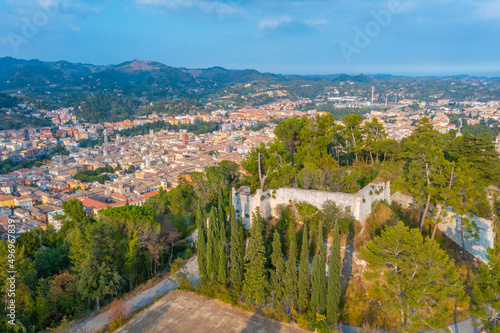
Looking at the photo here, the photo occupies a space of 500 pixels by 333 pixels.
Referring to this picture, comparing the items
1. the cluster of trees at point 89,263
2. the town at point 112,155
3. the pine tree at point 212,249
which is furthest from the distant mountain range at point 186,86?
the pine tree at point 212,249

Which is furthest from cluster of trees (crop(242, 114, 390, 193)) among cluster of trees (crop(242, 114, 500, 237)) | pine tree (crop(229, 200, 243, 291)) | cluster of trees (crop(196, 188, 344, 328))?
pine tree (crop(229, 200, 243, 291))

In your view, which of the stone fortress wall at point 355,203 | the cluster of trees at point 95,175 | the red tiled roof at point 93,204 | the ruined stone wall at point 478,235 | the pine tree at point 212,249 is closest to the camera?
the ruined stone wall at point 478,235

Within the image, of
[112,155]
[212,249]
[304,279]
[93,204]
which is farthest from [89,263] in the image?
A: [112,155]

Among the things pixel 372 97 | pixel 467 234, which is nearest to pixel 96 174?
pixel 467 234

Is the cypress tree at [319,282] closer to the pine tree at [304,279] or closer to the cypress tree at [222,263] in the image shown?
the pine tree at [304,279]

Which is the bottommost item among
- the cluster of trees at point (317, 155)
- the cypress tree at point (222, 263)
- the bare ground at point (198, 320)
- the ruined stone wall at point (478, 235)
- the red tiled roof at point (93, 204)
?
the red tiled roof at point (93, 204)

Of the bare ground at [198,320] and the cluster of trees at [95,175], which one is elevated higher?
the bare ground at [198,320]

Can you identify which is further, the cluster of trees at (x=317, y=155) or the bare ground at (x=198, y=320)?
the cluster of trees at (x=317, y=155)

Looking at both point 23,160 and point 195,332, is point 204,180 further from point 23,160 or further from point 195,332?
point 23,160
